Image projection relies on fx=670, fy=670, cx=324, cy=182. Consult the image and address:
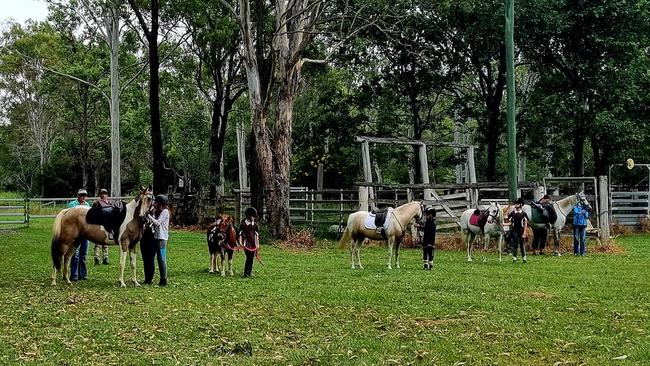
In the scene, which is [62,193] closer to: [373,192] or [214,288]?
[373,192]

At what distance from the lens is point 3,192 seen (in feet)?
223

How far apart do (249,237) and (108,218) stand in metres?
2.84

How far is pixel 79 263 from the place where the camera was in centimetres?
1384

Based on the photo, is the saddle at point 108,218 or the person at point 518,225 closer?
the saddle at point 108,218

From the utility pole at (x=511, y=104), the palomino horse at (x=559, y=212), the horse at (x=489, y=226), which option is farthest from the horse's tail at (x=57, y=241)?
the palomino horse at (x=559, y=212)

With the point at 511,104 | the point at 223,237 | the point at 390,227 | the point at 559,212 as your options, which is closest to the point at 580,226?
the point at 559,212

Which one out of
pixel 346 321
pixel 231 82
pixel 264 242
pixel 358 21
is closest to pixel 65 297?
pixel 346 321

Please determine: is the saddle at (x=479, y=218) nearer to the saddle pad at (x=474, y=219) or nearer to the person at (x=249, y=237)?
the saddle pad at (x=474, y=219)

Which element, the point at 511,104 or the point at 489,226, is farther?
the point at 511,104

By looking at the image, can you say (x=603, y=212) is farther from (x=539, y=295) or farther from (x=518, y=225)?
(x=539, y=295)

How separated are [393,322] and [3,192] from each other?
223 ft

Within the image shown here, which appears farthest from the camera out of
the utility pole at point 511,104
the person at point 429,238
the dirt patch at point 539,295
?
the utility pole at point 511,104

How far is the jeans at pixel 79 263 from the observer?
44.9 feet

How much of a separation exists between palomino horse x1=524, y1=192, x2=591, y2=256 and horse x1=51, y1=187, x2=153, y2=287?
39.0 ft
